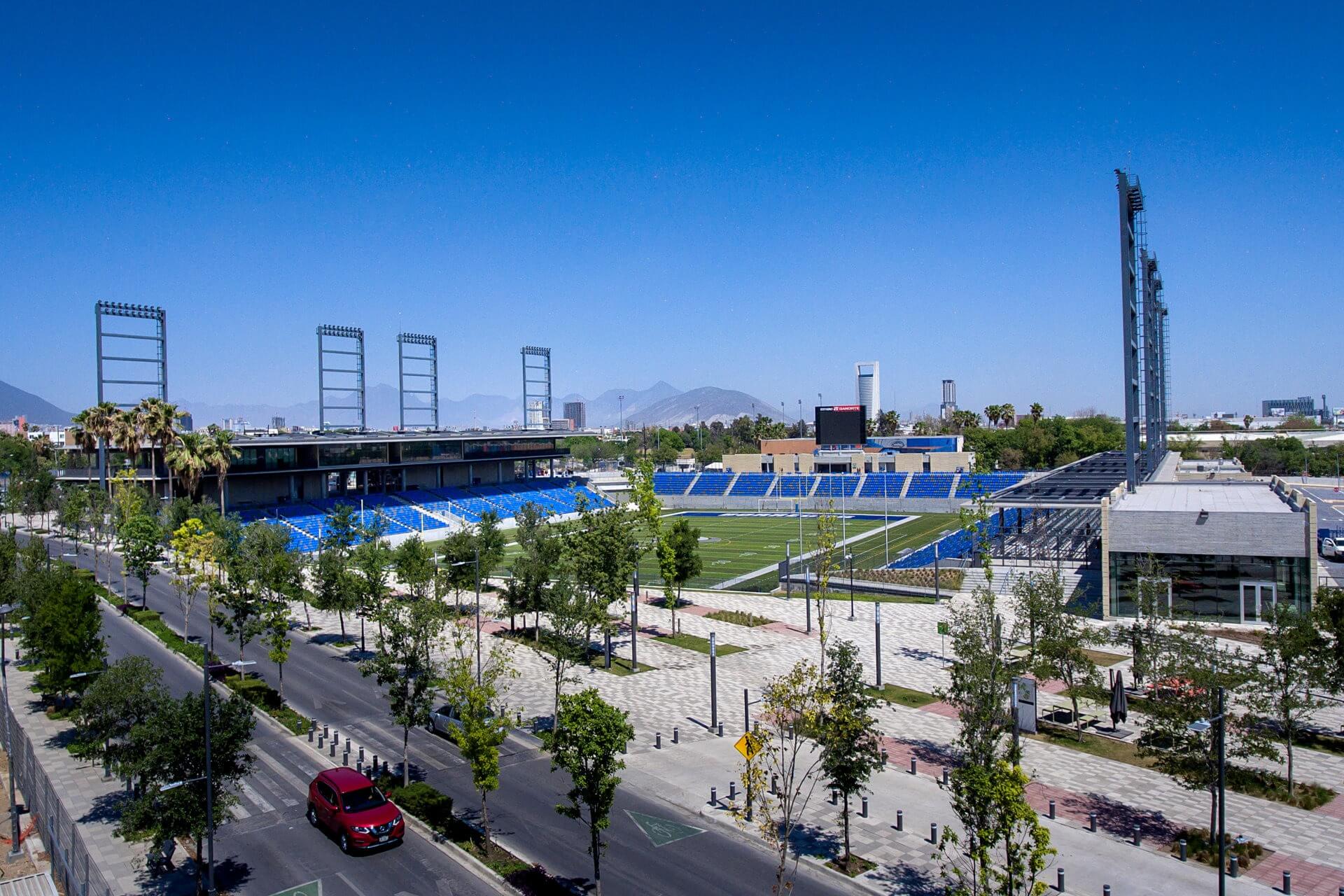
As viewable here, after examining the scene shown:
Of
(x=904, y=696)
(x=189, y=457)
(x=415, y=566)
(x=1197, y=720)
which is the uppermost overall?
(x=189, y=457)

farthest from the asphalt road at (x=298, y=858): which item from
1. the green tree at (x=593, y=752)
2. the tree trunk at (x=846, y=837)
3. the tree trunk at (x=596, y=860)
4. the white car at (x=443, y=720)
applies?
the tree trunk at (x=846, y=837)

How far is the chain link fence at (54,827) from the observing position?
17.9m

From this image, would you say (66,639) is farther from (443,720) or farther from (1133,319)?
(1133,319)

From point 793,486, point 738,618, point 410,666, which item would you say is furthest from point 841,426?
point 410,666

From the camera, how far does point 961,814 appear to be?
51.0 ft

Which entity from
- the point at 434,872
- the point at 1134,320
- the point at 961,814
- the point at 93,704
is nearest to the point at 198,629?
the point at 93,704

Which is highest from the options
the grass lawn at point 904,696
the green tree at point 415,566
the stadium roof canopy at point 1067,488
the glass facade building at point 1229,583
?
the stadium roof canopy at point 1067,488

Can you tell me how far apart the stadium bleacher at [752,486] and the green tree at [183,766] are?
90.7 metres

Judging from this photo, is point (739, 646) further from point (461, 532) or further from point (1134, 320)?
point (1134, 320)

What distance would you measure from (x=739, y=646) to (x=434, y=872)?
23304mm

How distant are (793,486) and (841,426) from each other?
1443 centimetres

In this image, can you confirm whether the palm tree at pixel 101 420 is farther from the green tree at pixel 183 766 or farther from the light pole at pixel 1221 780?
the light pole at pixel 1221 780

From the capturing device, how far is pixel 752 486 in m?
113

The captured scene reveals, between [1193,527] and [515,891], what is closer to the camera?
[515,891]
